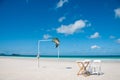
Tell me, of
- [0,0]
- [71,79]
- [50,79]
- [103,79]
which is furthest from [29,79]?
[0,0]

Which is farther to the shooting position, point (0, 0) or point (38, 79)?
point (0, 0)

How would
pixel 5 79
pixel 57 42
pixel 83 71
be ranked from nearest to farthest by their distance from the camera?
1. pixel 5 79
2. pixel 83 71
3. pixel 57 42

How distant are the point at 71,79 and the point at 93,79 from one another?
0.65 metres

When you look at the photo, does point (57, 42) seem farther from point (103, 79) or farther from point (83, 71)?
point (103, 79)

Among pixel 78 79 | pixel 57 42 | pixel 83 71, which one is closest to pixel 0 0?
pixel 57 42

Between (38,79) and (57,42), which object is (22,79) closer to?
(38,79)

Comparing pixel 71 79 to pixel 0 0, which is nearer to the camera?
pixel 71 79

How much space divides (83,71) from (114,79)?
1.60 meters

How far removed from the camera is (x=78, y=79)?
632 cm

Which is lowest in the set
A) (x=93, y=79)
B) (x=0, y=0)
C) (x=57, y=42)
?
(x=93, y=79)

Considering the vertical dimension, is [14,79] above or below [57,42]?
below

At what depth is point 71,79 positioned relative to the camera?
6.29m

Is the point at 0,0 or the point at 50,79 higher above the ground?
the point at 0,0

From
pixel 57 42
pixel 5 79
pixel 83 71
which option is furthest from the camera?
pixel 57 42
